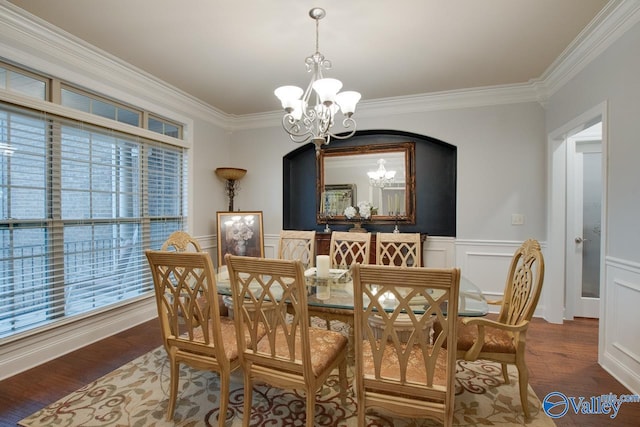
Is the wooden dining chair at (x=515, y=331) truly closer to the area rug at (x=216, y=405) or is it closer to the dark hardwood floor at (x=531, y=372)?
the area rug at (x=216, y=405)

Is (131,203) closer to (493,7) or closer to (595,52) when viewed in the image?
(493,7)

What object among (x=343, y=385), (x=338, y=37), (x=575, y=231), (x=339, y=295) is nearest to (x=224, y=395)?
(x=343, y=385)

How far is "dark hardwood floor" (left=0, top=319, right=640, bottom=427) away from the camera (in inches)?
74.8

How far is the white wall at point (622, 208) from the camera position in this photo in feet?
6.84

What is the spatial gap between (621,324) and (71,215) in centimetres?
447

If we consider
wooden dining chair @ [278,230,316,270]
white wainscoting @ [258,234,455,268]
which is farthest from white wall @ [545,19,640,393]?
wooden dining chair @ [278,230,316,270]

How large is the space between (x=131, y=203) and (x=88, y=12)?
1.73m

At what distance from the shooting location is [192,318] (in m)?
1.74

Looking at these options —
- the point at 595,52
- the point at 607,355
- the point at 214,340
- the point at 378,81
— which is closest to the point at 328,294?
the point at 214,340

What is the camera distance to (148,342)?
287 centimetres

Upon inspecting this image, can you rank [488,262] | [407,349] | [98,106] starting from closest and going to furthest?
[407,349], [98,106], [488,262]

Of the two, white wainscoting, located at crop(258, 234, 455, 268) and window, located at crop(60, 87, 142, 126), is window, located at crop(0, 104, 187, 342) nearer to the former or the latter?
window, located at crop(60, 87, 142, 126)

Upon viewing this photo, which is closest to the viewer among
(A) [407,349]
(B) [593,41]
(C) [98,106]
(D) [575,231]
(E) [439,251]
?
(A) [407,349]

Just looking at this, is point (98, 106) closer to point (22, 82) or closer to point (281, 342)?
point (22, 82)
